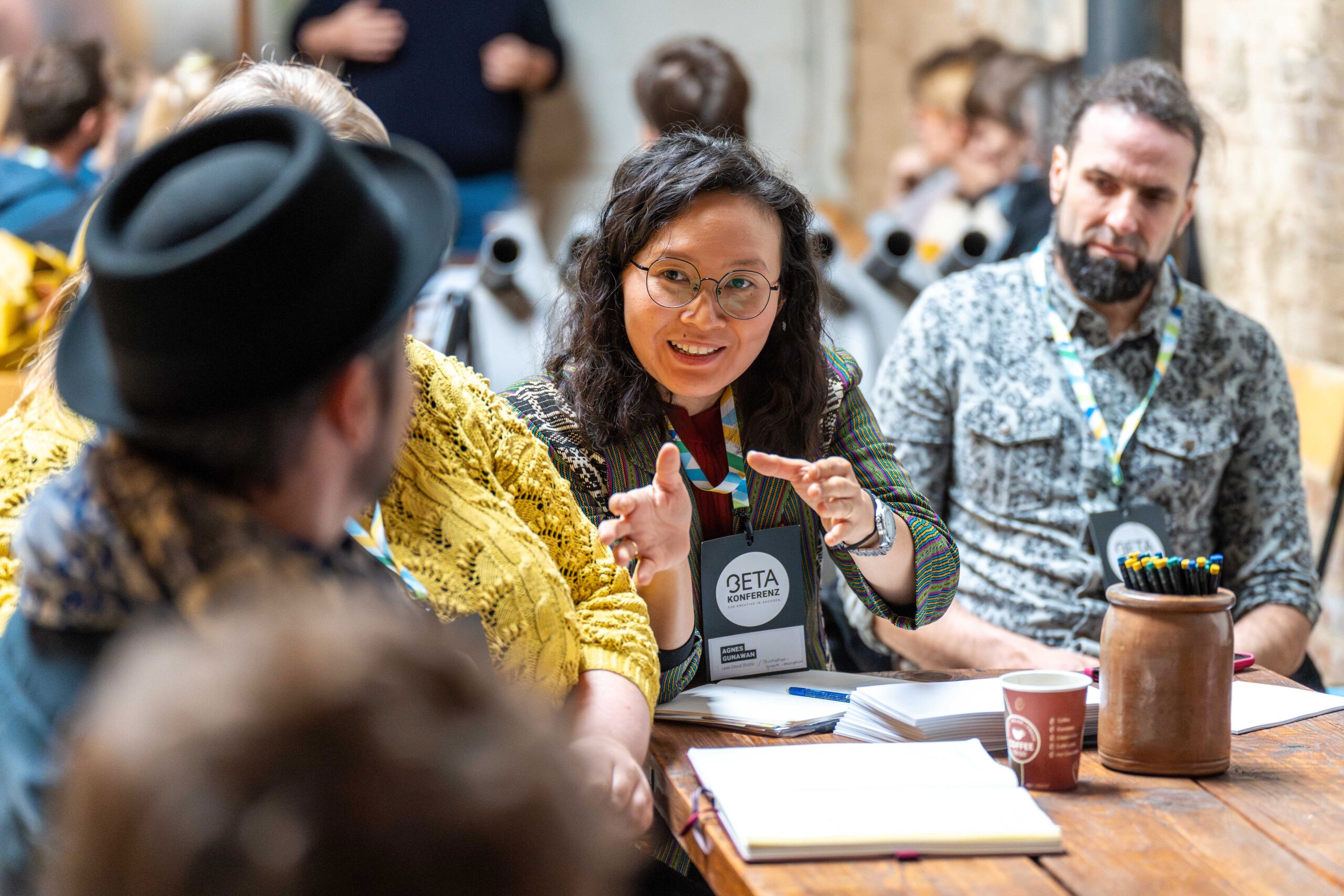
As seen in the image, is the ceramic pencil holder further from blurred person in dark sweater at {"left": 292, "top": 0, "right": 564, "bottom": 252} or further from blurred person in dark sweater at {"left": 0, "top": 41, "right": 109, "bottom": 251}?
blurred person in dark sweater at {"left": 292, "top": 0, "right": 564, "bottom": 252}

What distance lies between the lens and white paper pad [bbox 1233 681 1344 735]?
158cm

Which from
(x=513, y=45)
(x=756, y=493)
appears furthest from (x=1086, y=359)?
(x=513, y=45)

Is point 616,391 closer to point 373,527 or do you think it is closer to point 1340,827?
point 373,527

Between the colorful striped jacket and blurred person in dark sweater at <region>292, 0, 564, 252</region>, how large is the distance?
366 centimetres

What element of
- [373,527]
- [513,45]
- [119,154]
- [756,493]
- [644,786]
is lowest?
[644,786]

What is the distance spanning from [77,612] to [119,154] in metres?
3.44

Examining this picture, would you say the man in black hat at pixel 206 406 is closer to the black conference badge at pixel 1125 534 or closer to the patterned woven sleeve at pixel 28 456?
the patterned woven sleeve at pixel 28 456

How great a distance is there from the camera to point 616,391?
1890 mm

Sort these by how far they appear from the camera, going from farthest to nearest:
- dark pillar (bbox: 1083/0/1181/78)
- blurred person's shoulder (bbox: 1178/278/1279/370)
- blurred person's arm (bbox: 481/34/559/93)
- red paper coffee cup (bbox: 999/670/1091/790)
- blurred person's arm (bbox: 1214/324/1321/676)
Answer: blurred person's arm (bbox: 481/34/559/93) < dark pillar (bbox: 1083/0/1181/78) < blurred person's shoulder (bbox: 1178/278/1279/370) < blurred person's arm (bbox: 1214/324/1321/676) < red paper coffee cup (bbox: 999/670/1091/790)

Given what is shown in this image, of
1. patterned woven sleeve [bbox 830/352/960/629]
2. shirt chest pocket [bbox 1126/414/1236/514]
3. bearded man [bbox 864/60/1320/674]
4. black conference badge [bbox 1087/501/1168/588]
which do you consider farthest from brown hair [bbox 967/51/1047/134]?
patterned woven sleeve [bbox 830/352/960/629]

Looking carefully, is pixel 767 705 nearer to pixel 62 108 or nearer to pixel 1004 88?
pixel 1004 88

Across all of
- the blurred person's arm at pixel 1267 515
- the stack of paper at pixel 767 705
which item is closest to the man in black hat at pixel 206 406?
the stack of paper at pixel 767 705

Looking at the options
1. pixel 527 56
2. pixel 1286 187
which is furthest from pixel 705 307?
pixel 527 56

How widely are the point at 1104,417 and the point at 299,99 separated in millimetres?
1557
